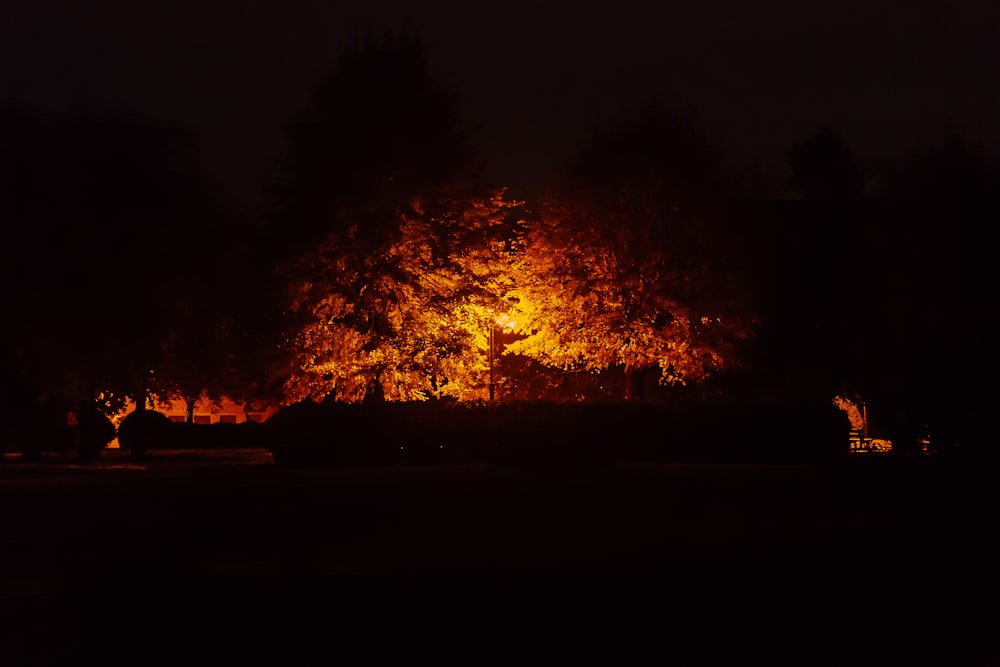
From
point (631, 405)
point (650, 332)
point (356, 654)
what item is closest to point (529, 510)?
point (356, 654)

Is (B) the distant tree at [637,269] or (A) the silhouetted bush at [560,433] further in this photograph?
(B) the distant tree at [637,269]

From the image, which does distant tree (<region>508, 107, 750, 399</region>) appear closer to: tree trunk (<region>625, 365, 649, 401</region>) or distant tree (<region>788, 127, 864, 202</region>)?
tree trunk (<region>625, 365, 649, 401</region>)

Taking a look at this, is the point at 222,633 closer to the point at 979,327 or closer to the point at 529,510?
the point at 529,510

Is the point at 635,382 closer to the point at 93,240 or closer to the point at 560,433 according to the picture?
the point at 560,433

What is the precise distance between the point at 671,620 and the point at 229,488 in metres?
17.5

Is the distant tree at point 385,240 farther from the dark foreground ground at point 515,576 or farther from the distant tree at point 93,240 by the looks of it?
the dark foreground ground at point 515,576

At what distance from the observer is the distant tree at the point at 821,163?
83.0 metres

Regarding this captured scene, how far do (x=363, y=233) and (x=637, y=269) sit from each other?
31.7 feet

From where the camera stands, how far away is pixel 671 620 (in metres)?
11.7

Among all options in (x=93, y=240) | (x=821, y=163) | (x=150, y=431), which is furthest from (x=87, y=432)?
(x=821, y=163)

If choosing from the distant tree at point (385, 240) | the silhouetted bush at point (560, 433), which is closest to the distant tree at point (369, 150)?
the distant tree at point (385, 240)

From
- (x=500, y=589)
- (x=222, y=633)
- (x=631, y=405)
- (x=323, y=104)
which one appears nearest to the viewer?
(x=222, y=633)

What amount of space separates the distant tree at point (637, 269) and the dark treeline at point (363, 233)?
0.29 ft

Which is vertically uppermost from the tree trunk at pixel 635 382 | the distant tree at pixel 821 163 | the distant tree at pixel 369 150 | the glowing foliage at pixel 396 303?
the distant tree at pixel 821 163
